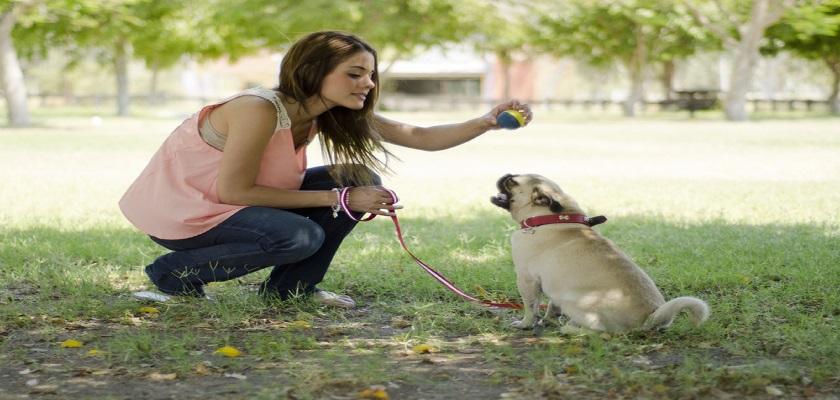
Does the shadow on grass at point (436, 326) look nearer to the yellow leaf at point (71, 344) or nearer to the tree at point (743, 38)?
the yellow leaf at point (71, 344)

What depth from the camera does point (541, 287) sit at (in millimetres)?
4773

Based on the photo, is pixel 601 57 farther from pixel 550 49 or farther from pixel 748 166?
pixel 748 166

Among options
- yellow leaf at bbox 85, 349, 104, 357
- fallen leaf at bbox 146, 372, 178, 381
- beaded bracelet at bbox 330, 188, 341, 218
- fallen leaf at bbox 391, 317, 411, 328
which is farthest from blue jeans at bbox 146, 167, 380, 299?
fallen leaf at bbox 146, 372, 178, 381

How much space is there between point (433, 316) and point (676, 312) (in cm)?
130

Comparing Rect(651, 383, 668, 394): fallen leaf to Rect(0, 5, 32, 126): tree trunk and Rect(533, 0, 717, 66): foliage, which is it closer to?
Rect(0, 5, 32, 126): tree trunk

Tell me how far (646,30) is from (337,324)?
41.3 metres

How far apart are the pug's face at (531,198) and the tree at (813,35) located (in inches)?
1108

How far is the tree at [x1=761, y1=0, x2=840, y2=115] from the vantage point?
31.6m

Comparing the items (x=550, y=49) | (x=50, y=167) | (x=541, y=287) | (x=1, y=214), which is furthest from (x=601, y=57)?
(x=541, y=287)

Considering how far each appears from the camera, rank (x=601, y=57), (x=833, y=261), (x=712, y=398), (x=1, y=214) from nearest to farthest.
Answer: (x=712, y=398) → (x=833, y=261) → (x=1, y=214) → (x=601, y=57)

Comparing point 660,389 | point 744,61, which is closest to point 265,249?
point 660,389

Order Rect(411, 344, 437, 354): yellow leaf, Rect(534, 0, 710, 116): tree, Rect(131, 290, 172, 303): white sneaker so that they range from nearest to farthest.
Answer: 1. Rect(411, 344, 437, 354): yellow leaf
2. Rect(131, 290, 172, 303): white sneaker
3. Rect(534, 0, 710, 116): tree

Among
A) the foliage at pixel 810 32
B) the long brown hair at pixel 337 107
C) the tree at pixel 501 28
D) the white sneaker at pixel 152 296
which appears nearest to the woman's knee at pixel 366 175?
the long brown hair at pixel 337 107

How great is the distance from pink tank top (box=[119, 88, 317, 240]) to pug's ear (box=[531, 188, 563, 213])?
4.13 ft
